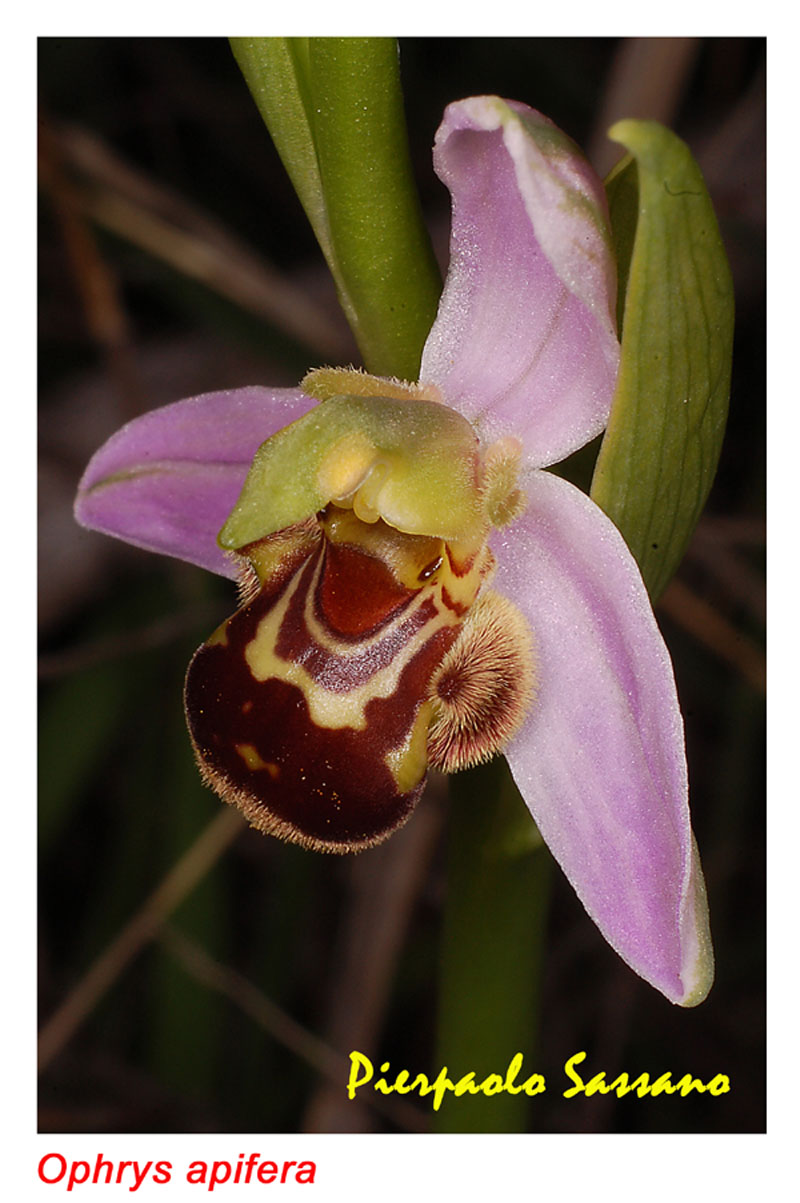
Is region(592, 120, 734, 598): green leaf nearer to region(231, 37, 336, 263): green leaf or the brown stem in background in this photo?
region(231, 37, 336, 263): green leaf

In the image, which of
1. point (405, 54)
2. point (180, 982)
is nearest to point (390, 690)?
point (180, 982)

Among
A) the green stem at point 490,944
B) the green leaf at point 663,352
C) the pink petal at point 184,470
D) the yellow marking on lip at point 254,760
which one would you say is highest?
the green leaf at point 663,352

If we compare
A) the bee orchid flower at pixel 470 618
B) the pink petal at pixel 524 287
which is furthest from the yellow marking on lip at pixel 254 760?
the pink petal at pixel 524 287

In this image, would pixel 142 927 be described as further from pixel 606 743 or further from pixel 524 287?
pixel 524 287

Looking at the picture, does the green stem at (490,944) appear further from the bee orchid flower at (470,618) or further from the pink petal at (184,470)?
the pink petal at (184,470)

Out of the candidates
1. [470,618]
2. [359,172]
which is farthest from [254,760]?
[359,172]
